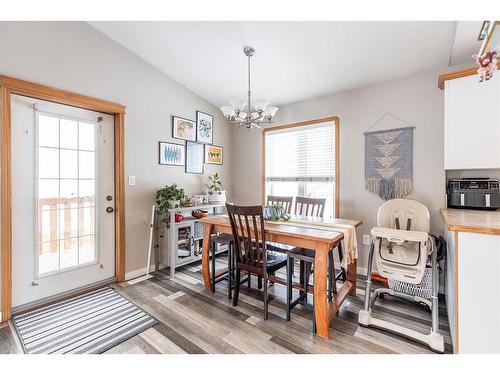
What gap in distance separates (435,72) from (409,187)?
1.25 meters

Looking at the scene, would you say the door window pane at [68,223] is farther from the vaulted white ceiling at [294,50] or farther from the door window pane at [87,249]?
the vaulted white ceiling at [294,50]

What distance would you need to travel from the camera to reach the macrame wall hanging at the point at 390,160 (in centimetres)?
266

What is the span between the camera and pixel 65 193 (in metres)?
2.49

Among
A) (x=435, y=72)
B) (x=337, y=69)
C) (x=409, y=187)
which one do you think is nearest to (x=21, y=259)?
(x=337, y=69)

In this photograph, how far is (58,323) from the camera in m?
2.04

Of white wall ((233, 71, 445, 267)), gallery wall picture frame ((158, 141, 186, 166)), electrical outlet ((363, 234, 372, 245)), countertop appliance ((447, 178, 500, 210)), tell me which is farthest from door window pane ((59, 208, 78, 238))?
countertop appliance ((447, 178, 500, 210))

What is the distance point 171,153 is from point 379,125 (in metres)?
2.79

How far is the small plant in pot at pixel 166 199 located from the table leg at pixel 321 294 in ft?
6.81

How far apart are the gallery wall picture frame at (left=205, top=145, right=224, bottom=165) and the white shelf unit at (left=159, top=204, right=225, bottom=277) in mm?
905

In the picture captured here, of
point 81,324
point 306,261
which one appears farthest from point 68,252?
point 306,261

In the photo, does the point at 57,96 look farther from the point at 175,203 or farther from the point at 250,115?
the point at 250,115

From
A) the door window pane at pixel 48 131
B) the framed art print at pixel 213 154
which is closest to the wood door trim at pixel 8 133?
the door window pane at pixel 48 131

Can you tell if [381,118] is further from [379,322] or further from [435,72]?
[379,322]
